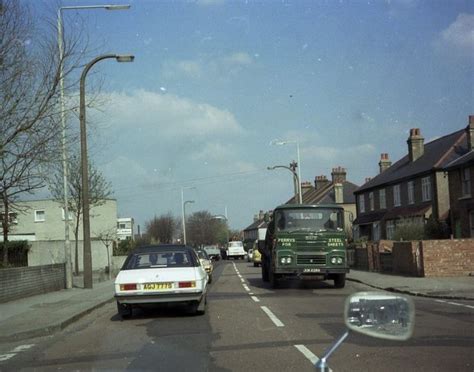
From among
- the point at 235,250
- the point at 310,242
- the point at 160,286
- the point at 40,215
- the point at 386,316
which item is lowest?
the point at 235,250

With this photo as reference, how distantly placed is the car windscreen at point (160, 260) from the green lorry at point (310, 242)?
20.1 ft

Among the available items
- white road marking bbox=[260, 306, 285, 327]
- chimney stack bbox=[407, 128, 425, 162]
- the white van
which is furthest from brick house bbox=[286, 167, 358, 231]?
white road marking bbox=[260, 306, 285, 327]

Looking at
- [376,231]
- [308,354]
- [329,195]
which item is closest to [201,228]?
[329,195]

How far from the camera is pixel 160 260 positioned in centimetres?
1259

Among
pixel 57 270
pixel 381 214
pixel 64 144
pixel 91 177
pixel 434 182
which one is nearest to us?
pixel 64 144

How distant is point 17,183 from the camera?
51.3 ft

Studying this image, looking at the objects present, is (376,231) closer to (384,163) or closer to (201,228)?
(384,163)

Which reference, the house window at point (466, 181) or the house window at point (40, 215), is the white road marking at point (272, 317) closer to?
the house window at point (466, 181)

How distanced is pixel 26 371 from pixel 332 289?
42.8 feet

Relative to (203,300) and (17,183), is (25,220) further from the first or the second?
(203,300)

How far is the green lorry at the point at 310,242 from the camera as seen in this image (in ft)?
59.9

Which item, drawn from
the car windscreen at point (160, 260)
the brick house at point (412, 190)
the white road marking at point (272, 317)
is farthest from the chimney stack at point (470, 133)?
the car windscreen at point (160, 260)

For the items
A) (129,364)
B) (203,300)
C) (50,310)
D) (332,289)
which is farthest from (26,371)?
(332,289)

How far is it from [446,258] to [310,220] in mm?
6230
